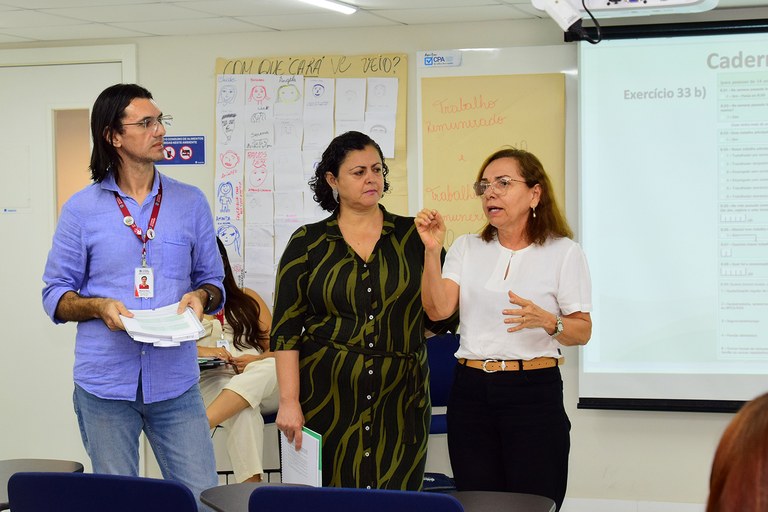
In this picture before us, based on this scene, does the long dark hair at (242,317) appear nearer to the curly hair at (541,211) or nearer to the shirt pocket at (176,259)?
the shirt pocket at (176,259)

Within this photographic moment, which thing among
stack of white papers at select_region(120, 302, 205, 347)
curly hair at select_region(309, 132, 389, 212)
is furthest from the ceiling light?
stack of white papers at select_region(120, 302, 205, 347)

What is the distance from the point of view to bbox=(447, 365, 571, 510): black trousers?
9.03 feet

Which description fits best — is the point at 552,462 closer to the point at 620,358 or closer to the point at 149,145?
the point at 149,145

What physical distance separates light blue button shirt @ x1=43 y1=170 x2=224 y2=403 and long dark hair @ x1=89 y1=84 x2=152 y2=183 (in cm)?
4

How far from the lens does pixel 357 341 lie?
2.86 m

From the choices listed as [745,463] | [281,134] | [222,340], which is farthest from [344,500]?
[281,134]

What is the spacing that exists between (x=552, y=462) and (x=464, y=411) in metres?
0.29

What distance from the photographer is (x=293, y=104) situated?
534 centimetres

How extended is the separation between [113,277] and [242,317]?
7.57ft

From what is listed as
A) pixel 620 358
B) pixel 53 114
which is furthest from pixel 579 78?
pixel 53 114

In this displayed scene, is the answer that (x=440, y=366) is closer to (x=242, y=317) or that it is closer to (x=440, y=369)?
(x=440, y=369)

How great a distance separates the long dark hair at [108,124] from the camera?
2771 mm

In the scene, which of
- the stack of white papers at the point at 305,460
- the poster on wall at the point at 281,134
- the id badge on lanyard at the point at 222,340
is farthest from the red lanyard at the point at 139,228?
the poster on wall at the point at 281,134

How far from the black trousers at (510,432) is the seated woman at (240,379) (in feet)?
6.72
